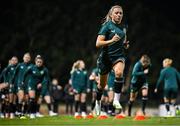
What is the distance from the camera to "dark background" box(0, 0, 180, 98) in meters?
49.4

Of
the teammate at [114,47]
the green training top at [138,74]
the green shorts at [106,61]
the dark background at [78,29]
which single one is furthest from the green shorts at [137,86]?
the dark background at [78,29]

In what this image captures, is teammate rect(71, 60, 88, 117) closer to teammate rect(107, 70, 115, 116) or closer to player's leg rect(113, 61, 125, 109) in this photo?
teammate rect(107, 70, 115, 116)

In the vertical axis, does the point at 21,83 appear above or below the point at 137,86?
above

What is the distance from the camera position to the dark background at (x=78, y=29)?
4941 cm

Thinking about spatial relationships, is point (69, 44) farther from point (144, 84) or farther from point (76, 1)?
point (144, 84)

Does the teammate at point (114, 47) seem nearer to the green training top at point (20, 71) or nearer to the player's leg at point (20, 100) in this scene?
the green training top at point (20, 71)

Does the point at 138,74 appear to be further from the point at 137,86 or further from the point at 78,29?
the point at 78,29

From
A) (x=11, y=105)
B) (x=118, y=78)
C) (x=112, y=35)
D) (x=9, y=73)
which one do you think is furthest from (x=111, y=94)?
(x=112, y=35)

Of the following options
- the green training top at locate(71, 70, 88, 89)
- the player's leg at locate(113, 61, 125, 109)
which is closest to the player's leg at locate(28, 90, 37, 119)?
the green training top at locate(71, 70, 88, 89)

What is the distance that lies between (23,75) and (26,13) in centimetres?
2787

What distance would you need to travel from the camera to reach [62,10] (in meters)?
50.8

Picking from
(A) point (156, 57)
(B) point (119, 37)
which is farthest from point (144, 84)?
(A) point (156, 57)

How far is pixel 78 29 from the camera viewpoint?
50.5 metres

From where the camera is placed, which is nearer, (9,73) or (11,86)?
(11,86)
